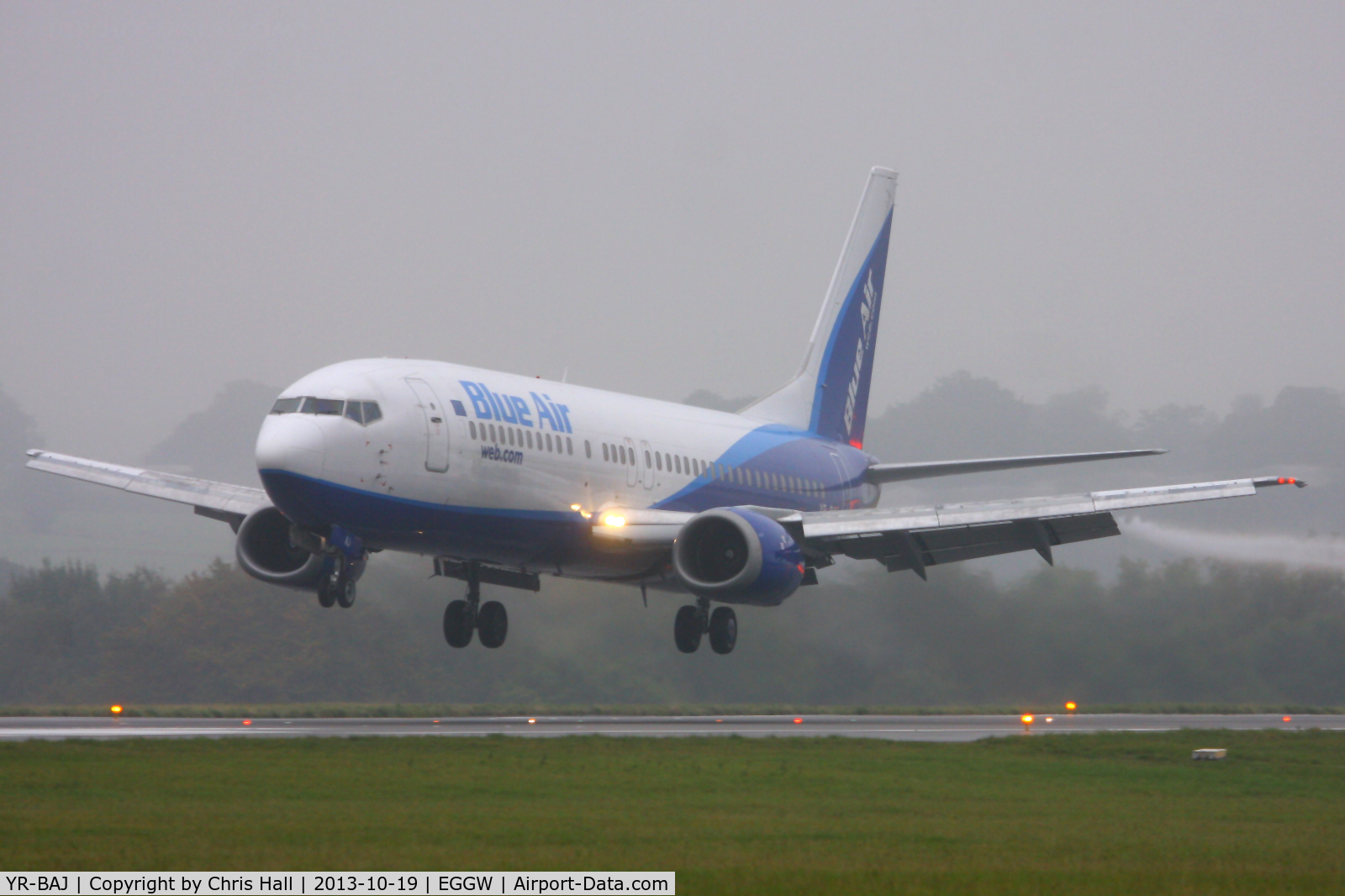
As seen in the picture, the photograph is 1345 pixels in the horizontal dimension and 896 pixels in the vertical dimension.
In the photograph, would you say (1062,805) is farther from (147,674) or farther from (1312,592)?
(147,674)

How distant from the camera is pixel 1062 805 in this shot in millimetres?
20953

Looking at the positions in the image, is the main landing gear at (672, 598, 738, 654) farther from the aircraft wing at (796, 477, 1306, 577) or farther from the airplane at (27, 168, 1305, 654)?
the aircraft wing at (796, 477, 1306, 577)

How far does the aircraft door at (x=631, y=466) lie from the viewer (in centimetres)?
3434

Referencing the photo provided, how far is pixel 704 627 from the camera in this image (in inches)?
1476

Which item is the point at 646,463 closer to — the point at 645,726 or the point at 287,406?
the point at 645,726

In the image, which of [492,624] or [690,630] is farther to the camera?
[690,630]

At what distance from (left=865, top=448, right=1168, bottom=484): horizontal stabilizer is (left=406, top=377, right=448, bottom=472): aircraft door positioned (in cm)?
Answer: 1382

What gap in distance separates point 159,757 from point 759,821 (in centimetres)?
992

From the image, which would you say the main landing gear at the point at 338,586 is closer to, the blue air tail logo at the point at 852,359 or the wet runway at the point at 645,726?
the wet runway at the point at 645,726

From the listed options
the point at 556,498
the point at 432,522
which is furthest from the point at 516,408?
the point at 432,522

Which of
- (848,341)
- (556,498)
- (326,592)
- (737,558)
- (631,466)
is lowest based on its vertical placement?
(326,592)

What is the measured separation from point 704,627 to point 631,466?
16.5 ft
